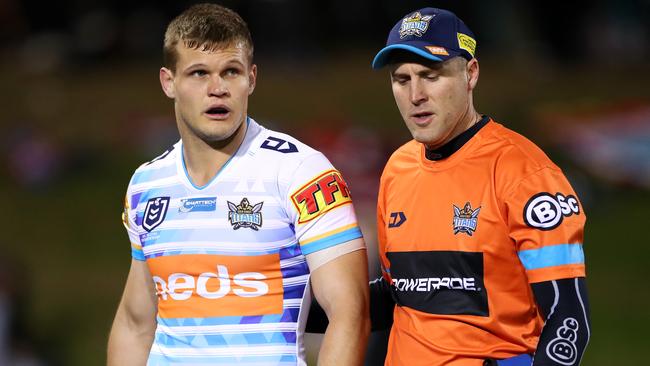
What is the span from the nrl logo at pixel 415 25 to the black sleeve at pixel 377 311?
83cm

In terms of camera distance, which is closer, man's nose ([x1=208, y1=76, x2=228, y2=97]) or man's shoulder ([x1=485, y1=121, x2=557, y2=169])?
man's shoulder ([x1=485, y1=121, x2=557, y2=169])

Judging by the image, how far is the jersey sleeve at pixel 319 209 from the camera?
3.57 m

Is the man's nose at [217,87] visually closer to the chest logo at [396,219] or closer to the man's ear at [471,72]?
the chest logo at [396,219]

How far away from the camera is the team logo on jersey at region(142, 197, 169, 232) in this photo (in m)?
3.83

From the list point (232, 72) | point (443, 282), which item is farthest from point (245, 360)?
point (232, 72)

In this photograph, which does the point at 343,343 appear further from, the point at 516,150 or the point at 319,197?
the point at 516,150

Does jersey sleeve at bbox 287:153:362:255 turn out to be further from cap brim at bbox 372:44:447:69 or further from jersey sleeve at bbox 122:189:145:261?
jersey sleeve at bbox 122:189:145:261

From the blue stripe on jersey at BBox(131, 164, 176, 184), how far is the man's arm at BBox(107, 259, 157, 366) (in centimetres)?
29

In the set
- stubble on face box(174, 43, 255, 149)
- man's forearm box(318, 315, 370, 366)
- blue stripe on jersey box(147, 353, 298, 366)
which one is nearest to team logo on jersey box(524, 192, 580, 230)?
man's forearm box(318, 315, 370, 366)

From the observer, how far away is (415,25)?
356cm

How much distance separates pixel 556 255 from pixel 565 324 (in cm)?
19

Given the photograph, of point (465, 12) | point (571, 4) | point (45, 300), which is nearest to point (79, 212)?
point (45, 300)

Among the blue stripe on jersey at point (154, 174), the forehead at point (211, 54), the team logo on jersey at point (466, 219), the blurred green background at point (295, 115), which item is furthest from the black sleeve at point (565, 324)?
the blurred green background at point (295, 115)

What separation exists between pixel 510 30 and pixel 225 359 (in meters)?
9.15
